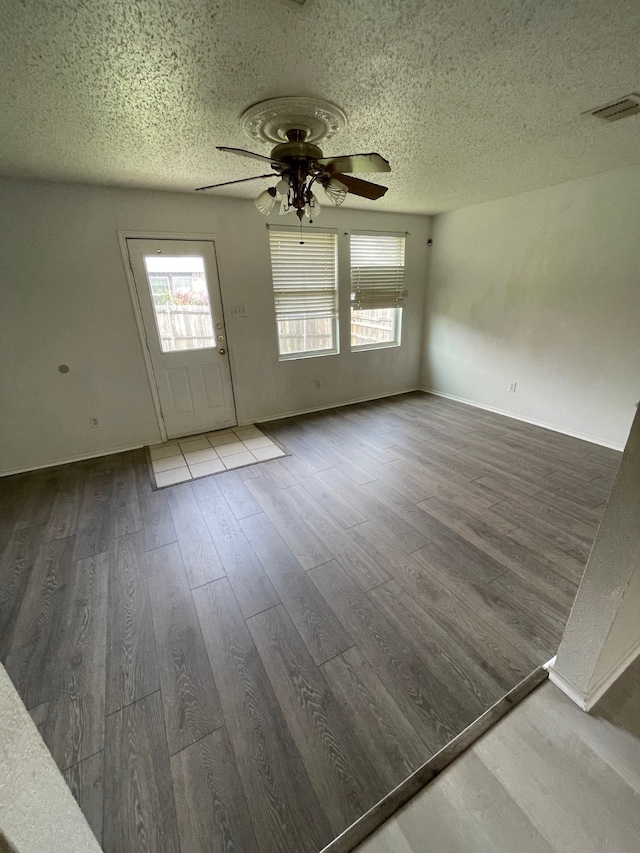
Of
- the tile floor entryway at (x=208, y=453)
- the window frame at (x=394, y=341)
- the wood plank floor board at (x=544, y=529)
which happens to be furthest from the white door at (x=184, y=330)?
the wood plank floor board at (x=544, y=529)

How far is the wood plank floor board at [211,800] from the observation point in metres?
0.95

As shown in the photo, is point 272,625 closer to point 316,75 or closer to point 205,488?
point 205,488

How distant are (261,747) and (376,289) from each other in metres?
4.54

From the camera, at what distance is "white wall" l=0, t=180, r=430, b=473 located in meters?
2.77

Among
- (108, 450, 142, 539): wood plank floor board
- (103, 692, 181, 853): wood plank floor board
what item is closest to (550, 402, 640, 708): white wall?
(103, 692, 181, 853): wood plank floor board

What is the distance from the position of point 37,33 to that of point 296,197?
1.18m

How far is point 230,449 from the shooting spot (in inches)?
Answer: 136

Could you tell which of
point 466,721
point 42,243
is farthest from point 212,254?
point 466,721

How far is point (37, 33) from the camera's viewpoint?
123 cm

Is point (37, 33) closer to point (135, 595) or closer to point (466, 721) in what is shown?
point (135, 595)

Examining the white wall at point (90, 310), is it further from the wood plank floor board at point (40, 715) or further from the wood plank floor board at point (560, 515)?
the wood plank floor board at point (560, 515)

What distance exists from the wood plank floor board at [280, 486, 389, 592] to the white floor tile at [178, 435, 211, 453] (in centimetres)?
134

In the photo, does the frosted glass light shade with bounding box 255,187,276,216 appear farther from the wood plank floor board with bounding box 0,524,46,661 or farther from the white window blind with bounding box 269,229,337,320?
the wood plank floor board with bounding box 0,524,46,661

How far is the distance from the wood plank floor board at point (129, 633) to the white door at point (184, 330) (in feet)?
6.24
